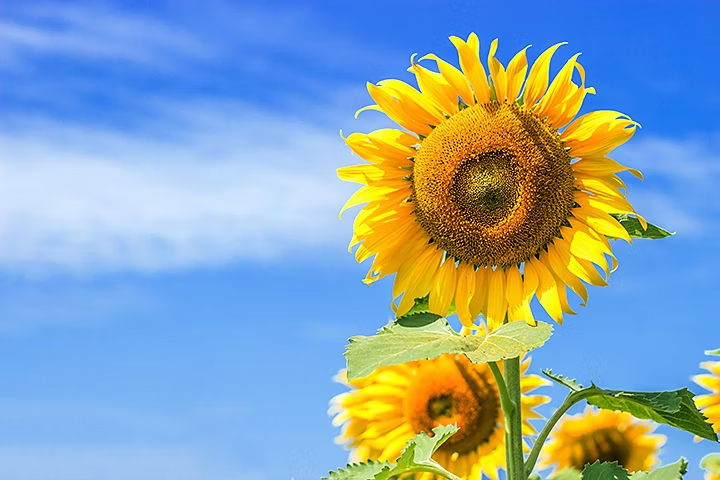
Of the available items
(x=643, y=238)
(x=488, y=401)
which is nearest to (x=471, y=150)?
(x=643, y=238)

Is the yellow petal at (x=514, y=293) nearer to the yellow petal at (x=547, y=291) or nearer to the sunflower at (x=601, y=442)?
the yellow petal at (x=547, y=291)

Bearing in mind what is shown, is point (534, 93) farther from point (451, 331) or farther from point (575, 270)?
point (451, 331)

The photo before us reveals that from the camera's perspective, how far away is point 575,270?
3.39 meters

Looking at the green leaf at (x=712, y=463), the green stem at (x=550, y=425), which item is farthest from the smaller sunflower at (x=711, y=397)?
the green stem at (x=550, y=425)

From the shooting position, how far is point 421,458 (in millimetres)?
3320

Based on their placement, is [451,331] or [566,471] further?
[566,471]

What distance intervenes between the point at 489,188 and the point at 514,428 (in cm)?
93

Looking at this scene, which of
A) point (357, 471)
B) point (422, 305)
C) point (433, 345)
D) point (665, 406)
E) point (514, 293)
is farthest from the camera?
point (422, 305)

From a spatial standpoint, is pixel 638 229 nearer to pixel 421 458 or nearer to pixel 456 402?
pixel 421 458

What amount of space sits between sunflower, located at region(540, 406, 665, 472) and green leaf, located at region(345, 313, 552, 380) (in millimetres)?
1867

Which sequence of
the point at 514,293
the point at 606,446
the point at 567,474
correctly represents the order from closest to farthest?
the point at 514,293 < the point at 567,474 < the point at 606,446

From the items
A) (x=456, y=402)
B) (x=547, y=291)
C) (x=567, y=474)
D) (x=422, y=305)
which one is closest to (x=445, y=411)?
(x=456, y=402)

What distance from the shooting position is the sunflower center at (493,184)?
3457 mm

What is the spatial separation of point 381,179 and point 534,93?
688 mm
